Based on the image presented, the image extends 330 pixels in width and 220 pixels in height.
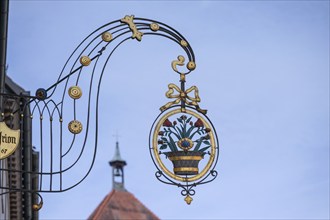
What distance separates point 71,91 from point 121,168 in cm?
9253

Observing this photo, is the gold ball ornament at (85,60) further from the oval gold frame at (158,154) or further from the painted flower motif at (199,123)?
the painted flower motif at (199,123)

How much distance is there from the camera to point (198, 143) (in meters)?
12.6

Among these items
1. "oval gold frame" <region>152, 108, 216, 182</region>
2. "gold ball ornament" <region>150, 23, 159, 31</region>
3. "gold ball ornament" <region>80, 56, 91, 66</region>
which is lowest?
"oval gold frame" <region>152, 108, 216, 182</region>

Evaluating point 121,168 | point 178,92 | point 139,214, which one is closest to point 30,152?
point 178,92

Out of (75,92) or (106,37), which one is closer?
(75,92)

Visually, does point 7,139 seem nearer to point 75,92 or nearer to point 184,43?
point 75,92

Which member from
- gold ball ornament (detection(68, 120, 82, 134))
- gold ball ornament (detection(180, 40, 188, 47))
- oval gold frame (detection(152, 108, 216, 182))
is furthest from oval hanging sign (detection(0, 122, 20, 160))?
gold ball ornament (detection(180, 40, 188, 47))

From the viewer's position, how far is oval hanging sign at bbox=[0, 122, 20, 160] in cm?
1110

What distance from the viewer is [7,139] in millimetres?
11164

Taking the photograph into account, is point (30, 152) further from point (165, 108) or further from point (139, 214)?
point (139, 214)

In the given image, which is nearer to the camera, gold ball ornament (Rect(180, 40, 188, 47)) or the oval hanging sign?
the oval hanging sign

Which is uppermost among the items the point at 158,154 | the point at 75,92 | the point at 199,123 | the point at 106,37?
the point at 106,37

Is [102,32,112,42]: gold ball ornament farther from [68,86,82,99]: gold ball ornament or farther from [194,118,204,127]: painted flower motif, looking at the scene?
[194,118,204,127]: painted flower motif

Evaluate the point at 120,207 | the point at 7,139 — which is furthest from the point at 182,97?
the point at 120,207
